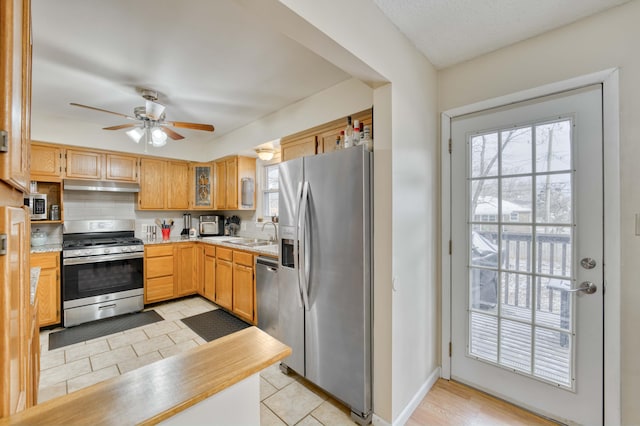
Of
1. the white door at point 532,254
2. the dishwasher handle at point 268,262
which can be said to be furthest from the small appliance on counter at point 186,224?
the white door at point 532,254

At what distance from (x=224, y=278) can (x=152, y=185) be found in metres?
1.89

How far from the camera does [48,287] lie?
123 inches

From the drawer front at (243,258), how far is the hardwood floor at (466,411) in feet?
6.78

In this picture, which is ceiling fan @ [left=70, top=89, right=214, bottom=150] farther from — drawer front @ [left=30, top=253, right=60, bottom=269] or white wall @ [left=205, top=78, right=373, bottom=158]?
drawer front @ [left=30, top=253, right=60, bottom=269]

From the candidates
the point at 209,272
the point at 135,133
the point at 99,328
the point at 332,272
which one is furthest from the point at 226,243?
the point at 332,272

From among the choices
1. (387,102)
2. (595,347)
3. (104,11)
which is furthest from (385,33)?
(595,347)

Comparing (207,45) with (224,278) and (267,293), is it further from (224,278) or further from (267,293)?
(224,278)

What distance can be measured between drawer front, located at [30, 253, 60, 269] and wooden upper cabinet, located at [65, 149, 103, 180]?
1039 mm

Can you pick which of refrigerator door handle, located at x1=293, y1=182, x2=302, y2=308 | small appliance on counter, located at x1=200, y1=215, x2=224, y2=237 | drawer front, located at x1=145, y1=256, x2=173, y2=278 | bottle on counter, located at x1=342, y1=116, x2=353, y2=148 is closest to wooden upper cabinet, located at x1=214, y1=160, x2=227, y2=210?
small appliance on counter, located at x1=200, y1=215, x2=224, y2=237

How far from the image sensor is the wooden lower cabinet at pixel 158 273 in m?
3.80

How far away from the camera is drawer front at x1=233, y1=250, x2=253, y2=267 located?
3.12 m

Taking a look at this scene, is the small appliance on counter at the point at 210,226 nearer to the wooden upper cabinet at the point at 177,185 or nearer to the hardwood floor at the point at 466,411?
the wooden upper cabinet at the point at 177,185

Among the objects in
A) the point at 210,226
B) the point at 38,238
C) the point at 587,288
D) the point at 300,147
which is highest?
the point at 300,147

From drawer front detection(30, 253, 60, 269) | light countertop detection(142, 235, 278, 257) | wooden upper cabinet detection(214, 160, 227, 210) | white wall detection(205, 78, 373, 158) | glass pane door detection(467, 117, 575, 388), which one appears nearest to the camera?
glass pane door detection(467, 117, 575, 388)
